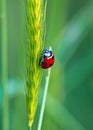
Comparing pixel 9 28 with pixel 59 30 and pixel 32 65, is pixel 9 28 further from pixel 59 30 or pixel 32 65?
pixel 32 65

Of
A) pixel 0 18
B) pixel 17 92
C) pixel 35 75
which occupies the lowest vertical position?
pixel 17 92

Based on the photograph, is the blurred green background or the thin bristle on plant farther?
the blurred green background

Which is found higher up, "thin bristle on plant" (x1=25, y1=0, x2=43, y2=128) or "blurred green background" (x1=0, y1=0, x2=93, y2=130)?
"thin bristle on plant" (x1=25, y1=0, x2=43, y2=128)

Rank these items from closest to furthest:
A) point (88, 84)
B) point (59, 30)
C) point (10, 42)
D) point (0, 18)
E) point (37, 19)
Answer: point (37, 19) → point (0, 18) → point (59, 30) → point (88, 84) → point (10, 42)

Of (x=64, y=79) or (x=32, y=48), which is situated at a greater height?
(x=32, y=48)

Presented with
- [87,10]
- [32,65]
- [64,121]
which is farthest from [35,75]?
[87,10]
